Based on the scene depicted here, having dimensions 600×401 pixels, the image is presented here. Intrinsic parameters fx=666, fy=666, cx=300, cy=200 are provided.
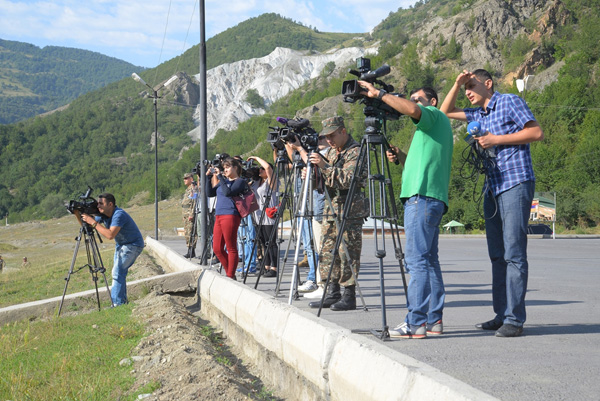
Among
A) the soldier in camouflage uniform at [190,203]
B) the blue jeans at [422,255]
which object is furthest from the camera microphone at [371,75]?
the soldier in camouflage uniform at [190,203]

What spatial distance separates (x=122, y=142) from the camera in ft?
646

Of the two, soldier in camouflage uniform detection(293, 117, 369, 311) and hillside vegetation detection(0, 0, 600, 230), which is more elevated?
hillside vegetation detection(0, 0, 600, 230)

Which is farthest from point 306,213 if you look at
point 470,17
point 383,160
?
point 470,17

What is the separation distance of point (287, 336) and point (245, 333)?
1.75 m

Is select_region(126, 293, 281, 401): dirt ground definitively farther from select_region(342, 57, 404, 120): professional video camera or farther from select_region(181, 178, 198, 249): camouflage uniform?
select_region(181, 178, 198, 249): camouflage uniform

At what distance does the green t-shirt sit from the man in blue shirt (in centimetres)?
29

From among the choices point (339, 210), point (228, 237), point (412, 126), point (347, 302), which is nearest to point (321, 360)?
point (347, 302)

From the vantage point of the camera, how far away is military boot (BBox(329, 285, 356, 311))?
6867mm

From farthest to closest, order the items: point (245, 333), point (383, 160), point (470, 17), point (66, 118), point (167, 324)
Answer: point (66, 118), point (470, 17), point (167, 324), point (245, 333), point (383, 160)

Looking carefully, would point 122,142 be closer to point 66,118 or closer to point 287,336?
point 66,118

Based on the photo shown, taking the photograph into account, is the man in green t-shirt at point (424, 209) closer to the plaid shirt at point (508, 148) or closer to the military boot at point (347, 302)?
the plaid shirt at point (508, 148)

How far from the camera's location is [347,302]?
22.6 ft

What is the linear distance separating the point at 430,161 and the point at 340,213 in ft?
7.03

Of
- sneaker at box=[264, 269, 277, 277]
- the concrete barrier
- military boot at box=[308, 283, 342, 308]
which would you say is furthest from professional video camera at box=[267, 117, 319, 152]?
sneaker at box=[264, 269, 277, 277]
